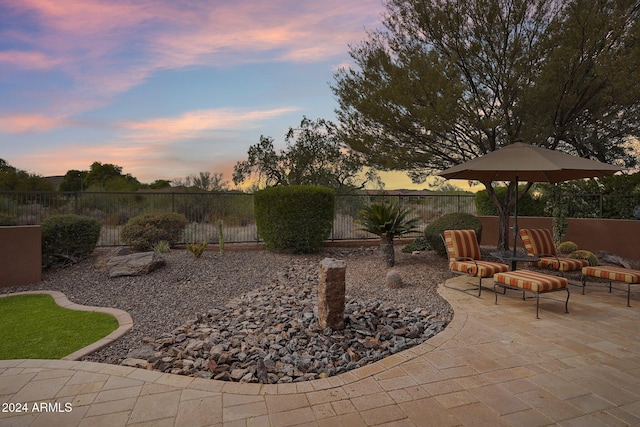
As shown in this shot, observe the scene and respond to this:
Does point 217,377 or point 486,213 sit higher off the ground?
point 486,213

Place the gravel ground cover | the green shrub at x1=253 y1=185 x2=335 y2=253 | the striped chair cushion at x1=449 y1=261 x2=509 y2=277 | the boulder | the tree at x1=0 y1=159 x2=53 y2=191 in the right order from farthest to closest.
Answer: the tree at x1=0 y1=159 x2=53 y2=191
the green shrub at x1=253 y1=185 x2=335 y2=253
the boulder
the striped chair cushion at x1=449 y1=261 x2=509 y2=277
the gravel ground cover

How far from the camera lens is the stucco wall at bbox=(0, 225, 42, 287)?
6.85 meters

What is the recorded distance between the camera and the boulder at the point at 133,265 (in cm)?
706

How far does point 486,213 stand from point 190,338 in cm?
1178

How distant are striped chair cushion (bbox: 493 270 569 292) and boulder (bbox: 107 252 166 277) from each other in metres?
6.41

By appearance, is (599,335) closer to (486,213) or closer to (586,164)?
(586,164)

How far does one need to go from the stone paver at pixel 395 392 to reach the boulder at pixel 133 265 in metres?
3.70

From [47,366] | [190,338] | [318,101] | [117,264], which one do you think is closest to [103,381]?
[47,366]

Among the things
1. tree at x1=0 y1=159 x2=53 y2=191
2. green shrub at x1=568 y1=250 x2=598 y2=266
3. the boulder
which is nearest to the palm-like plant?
green shrub at x1=568 y1=250 x2=598 y2=266

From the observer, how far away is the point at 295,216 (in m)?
8.96

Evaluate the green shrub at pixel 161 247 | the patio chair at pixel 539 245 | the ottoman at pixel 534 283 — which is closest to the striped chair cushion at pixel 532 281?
the ottoman at pixel 534 283

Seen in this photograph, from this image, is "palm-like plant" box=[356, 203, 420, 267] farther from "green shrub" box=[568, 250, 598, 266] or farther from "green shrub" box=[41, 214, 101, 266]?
"green shrub" box=[41, 214, 101, 266]

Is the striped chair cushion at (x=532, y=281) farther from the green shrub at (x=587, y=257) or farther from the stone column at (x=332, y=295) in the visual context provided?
the green shrub at (x=587, y=257)

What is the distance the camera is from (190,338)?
414 cm
